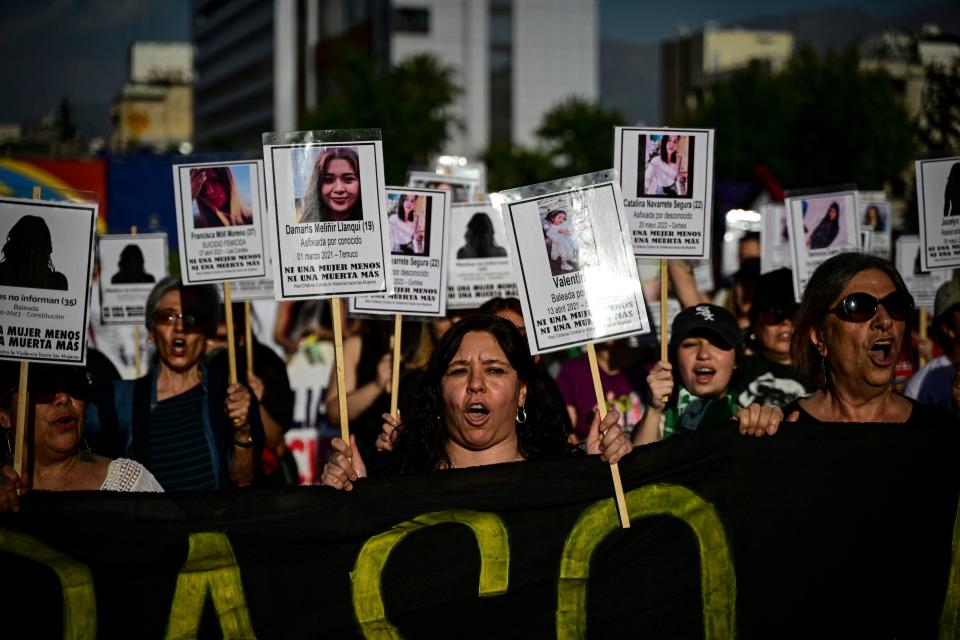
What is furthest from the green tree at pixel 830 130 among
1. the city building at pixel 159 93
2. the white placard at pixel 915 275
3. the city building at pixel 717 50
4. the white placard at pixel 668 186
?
the city building at pixel 159 93

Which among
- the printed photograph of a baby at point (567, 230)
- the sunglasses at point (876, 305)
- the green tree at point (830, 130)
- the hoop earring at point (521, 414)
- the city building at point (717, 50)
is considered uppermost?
the city building at point (717, 50)

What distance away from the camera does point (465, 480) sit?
3639 mm

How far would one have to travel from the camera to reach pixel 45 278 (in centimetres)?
377

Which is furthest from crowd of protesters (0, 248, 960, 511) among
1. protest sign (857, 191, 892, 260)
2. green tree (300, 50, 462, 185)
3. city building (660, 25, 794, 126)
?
city building (660, 25, 794, 126)

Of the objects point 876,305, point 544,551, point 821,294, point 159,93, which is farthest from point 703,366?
point 159,93

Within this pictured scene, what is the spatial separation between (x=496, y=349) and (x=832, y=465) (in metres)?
1.14

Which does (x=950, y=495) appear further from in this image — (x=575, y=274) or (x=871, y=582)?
(x=575, y=274)

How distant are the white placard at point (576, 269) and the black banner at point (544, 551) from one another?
42 cm

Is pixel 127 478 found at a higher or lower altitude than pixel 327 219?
lower

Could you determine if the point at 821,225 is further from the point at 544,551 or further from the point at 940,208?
the point at 544,551

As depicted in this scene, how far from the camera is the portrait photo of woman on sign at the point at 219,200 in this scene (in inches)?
196

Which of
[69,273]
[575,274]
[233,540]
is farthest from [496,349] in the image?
[69,273]

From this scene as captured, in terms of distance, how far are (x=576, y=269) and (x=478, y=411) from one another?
56 centimetres

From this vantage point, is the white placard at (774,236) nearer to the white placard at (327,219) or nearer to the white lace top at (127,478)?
the white placard at (327,219)
